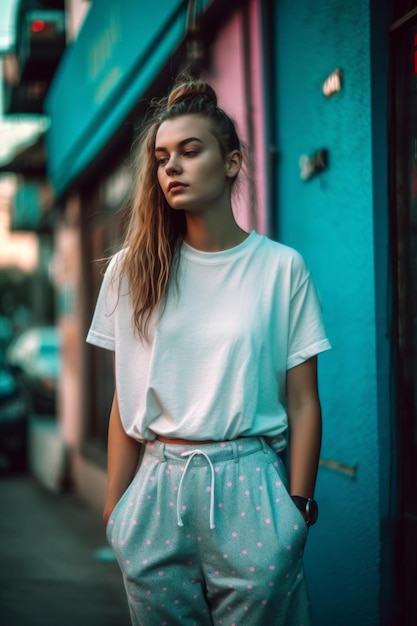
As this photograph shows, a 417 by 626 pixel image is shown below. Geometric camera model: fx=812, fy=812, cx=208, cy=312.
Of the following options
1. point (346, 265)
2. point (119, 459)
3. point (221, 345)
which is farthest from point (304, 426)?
point (346, 265)

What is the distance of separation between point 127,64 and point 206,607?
4.59 meters

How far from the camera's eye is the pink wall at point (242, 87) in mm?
4039

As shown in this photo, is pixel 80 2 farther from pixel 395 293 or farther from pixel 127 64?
pixel 395 293

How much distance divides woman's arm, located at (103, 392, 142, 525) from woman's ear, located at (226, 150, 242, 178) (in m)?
0.69

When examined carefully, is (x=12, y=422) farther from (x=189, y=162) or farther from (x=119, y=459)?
(x=189, y=162)

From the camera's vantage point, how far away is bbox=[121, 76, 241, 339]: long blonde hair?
6.86 feet

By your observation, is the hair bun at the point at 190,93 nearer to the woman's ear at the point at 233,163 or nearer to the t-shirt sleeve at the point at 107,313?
the woman's ear at the point at 233,163

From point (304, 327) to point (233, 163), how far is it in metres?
0.48

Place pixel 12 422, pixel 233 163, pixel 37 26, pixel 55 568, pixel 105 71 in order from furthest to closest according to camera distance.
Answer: pixel 37 26, pixel 12 422, pixel 105 71, pixel 55 568, pixel 233 163

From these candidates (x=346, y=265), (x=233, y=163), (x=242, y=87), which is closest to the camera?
(x=233, y=163)

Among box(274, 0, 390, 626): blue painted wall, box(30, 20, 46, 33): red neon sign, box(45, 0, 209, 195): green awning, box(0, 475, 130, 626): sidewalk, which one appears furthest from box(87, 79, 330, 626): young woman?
box(30, 20, 46, 33): red neon sign

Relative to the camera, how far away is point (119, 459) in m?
2.18

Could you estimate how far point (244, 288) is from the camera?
2.06 metres

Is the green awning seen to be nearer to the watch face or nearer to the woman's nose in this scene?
the woman's nose
